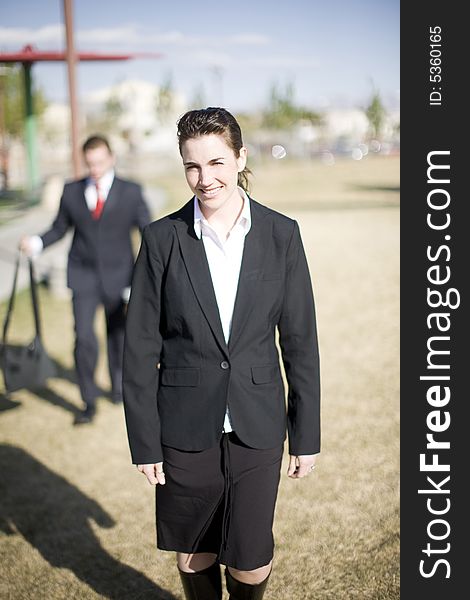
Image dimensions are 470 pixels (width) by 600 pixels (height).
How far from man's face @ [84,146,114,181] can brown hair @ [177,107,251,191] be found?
308 cm

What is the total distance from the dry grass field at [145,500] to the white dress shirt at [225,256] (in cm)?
145

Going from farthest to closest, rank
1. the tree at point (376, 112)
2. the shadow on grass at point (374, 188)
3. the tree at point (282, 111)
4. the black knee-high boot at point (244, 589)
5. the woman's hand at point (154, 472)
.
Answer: the tree at point (282, 111) → the tree at point (376, 112) → the shadow on grass at point (374, 188) → the black knee-high boot at point (244, 589) → the woman's hand at point (154, 472)

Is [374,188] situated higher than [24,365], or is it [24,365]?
[374,188]

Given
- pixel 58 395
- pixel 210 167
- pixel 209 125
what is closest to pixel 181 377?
pixel 210 167

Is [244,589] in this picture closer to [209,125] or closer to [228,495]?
[228,495]

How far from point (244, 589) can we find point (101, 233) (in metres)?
3.37

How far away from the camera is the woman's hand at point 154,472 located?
264cm

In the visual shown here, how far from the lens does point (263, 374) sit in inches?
102

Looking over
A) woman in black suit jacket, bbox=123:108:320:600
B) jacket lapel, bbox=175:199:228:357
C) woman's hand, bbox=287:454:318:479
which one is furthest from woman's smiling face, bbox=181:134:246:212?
woman's hand, bbox=287:454:318:479

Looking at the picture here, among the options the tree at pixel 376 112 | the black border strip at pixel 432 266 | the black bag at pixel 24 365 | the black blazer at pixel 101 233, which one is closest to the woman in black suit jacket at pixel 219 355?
the black border strip at pixel 432 266

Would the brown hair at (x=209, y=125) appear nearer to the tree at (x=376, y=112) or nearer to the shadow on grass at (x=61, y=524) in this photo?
the shadow on grass at (x=61, y=524)

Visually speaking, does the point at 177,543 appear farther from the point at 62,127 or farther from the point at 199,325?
the point at 62,127

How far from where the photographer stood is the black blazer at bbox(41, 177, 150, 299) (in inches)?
222

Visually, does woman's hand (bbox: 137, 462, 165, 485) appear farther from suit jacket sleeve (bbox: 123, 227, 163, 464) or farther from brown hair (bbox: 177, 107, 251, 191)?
brown hair (bbox: 177, 107, 251, 191)
